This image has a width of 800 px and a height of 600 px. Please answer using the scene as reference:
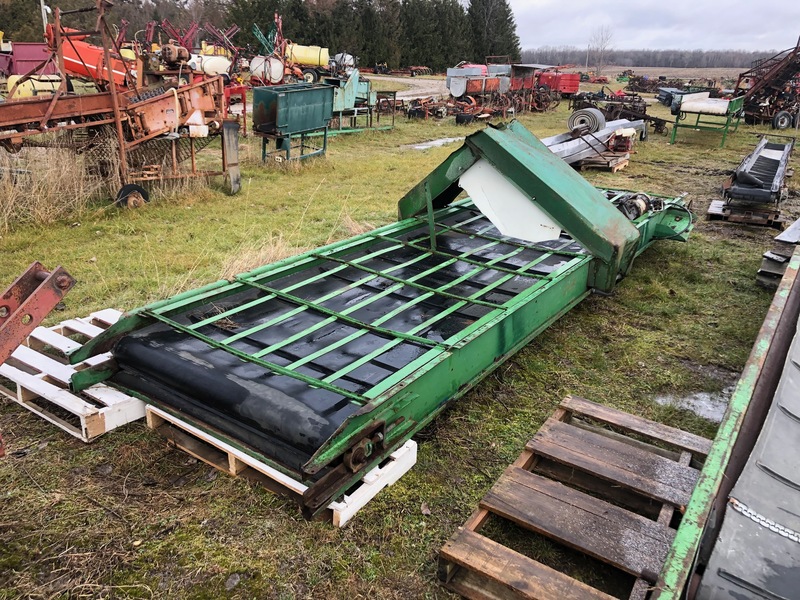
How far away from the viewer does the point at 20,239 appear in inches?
239

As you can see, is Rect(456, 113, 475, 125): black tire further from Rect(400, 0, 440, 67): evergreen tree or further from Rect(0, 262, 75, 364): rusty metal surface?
Rect(400, 0, 440, 67): evergreen tree

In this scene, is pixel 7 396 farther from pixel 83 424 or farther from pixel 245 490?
pixel 245 490

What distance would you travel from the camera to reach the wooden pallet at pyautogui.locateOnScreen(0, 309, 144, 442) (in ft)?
10.5

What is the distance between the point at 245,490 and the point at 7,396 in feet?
5.86

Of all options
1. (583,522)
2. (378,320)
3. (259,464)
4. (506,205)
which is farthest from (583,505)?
(506,205)

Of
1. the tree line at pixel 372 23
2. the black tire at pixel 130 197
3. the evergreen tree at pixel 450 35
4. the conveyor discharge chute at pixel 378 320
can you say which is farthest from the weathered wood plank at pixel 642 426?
the evergreen tree at pixel 450 35

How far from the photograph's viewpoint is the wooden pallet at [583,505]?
7.63 ft

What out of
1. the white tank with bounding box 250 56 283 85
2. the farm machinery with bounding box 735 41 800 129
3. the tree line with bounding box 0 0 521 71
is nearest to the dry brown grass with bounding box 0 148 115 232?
the white tank with bounding box 250 56 283 85

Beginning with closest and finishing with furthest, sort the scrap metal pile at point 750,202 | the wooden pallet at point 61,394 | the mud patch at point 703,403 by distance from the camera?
the wooden pallet at point 61,394
the mud patch at point 703,403
the scrap metal pile at point 750,202

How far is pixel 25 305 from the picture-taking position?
2197 millimetres

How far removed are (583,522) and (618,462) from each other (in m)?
0.49

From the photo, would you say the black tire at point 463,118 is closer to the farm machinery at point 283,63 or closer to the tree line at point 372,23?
the farm machinery at point 283,63

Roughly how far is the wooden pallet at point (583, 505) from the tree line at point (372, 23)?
3076cm

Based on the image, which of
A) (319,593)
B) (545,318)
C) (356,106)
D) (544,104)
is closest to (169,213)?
(545,318)
